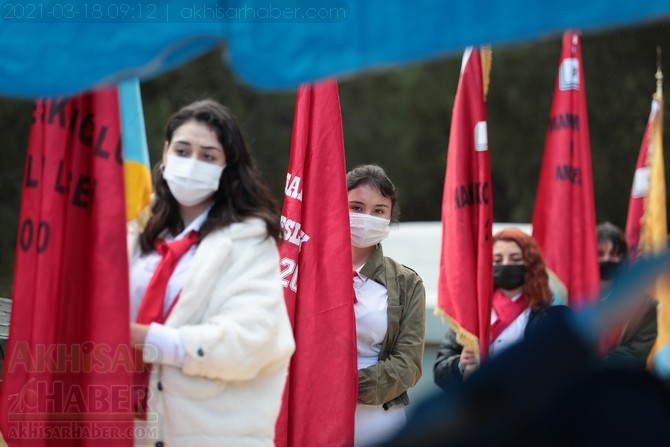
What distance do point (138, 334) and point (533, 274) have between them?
3.04 metres

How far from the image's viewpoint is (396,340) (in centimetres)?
491

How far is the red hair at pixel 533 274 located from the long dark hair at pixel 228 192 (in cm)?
245

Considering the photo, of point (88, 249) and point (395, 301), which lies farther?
point (395, 301)

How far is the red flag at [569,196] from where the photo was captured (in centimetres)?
645

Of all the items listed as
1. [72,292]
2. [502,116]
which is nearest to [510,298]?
[72,292]

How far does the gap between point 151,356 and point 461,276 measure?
2.67 meters

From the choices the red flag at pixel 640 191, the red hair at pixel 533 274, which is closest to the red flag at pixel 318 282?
the red hair at pixel 533 274

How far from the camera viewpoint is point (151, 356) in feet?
10.8

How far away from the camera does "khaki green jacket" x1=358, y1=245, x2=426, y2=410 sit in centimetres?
479

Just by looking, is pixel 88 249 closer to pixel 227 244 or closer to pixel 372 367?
pixel 227 244

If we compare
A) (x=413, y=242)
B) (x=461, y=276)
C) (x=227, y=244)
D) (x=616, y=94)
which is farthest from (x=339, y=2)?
(x=616, y=94)

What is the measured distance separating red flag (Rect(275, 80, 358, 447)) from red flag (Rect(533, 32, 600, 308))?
6.58 feet
